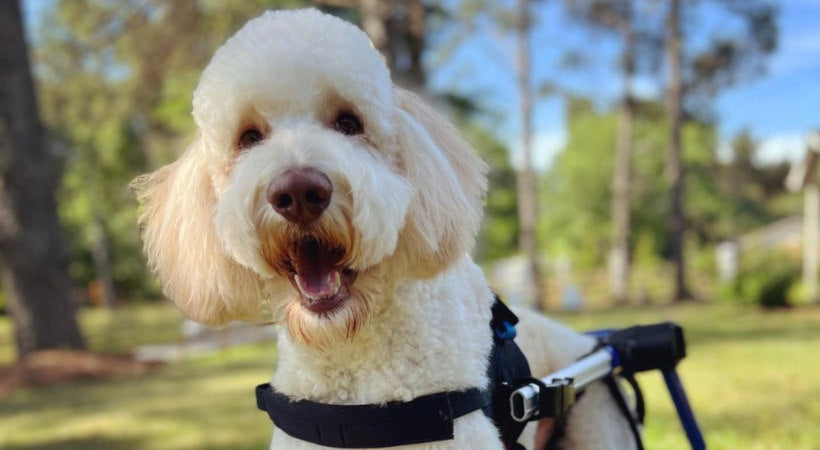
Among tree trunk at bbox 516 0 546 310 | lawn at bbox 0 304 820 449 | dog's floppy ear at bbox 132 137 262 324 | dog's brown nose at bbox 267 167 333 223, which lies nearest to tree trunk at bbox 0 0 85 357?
lawn at bbox 0 304 820 449

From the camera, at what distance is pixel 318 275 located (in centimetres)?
156

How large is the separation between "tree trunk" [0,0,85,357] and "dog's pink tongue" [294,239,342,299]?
783 centimetres

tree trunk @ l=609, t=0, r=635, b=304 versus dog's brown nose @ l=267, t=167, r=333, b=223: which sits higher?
tree trunk @ l=609, t=0, r=635, b=304

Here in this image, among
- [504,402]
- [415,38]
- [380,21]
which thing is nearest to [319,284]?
[504,402]

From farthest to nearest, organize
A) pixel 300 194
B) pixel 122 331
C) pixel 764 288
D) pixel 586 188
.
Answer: pixel 586 188 < pixel 122 331 < pixel 764 288 < pixel 300 194

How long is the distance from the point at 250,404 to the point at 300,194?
4.63m

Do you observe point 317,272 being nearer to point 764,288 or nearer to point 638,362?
point 638,362

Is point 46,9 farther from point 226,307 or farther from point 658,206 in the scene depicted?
point 658,206

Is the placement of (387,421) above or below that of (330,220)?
below

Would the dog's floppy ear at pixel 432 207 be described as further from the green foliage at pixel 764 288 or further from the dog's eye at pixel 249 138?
the green foliage at pixel 764 288

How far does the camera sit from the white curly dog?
1.49 m

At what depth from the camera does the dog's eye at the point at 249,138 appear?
1660 mm

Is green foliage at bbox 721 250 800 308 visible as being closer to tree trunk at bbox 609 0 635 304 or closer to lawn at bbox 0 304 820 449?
lawn at bbox 0 304 820 449

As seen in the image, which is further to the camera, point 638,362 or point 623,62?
point 623,62
